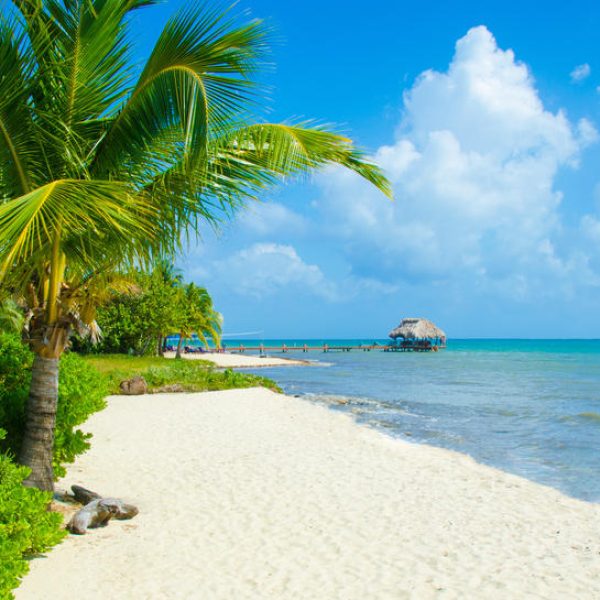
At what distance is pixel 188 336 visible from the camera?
3828cm

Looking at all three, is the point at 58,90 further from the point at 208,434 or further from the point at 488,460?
the point at 488,460

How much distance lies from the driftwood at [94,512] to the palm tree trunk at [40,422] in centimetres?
50

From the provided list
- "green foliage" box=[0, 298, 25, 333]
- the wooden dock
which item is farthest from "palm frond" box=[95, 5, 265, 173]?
the wooden dock

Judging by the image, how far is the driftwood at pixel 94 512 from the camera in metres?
5.99

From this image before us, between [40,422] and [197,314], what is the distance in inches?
1297

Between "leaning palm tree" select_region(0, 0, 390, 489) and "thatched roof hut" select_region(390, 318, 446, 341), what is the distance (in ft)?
269

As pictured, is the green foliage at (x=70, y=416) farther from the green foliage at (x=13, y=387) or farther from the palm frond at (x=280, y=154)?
the palm frond at (x=280, y=154)

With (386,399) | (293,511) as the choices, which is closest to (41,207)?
(293,511)

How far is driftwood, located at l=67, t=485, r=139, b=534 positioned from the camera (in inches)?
236

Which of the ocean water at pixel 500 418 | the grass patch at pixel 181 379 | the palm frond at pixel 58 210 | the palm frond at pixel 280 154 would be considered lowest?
the ocean water at pixel 500 418

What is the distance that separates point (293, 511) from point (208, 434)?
18.4 feet

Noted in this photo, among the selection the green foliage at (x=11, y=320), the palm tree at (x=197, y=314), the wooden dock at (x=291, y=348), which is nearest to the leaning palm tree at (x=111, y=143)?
the green foliage at (x=11, y=320)

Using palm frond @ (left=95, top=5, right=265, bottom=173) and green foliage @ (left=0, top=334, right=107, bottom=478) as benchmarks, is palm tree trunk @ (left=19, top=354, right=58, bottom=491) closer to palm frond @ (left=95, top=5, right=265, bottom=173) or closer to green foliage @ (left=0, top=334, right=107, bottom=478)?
green foliage @ (left=0, top=334, right=107, bottom=478)

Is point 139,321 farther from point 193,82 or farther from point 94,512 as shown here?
point 193,82
